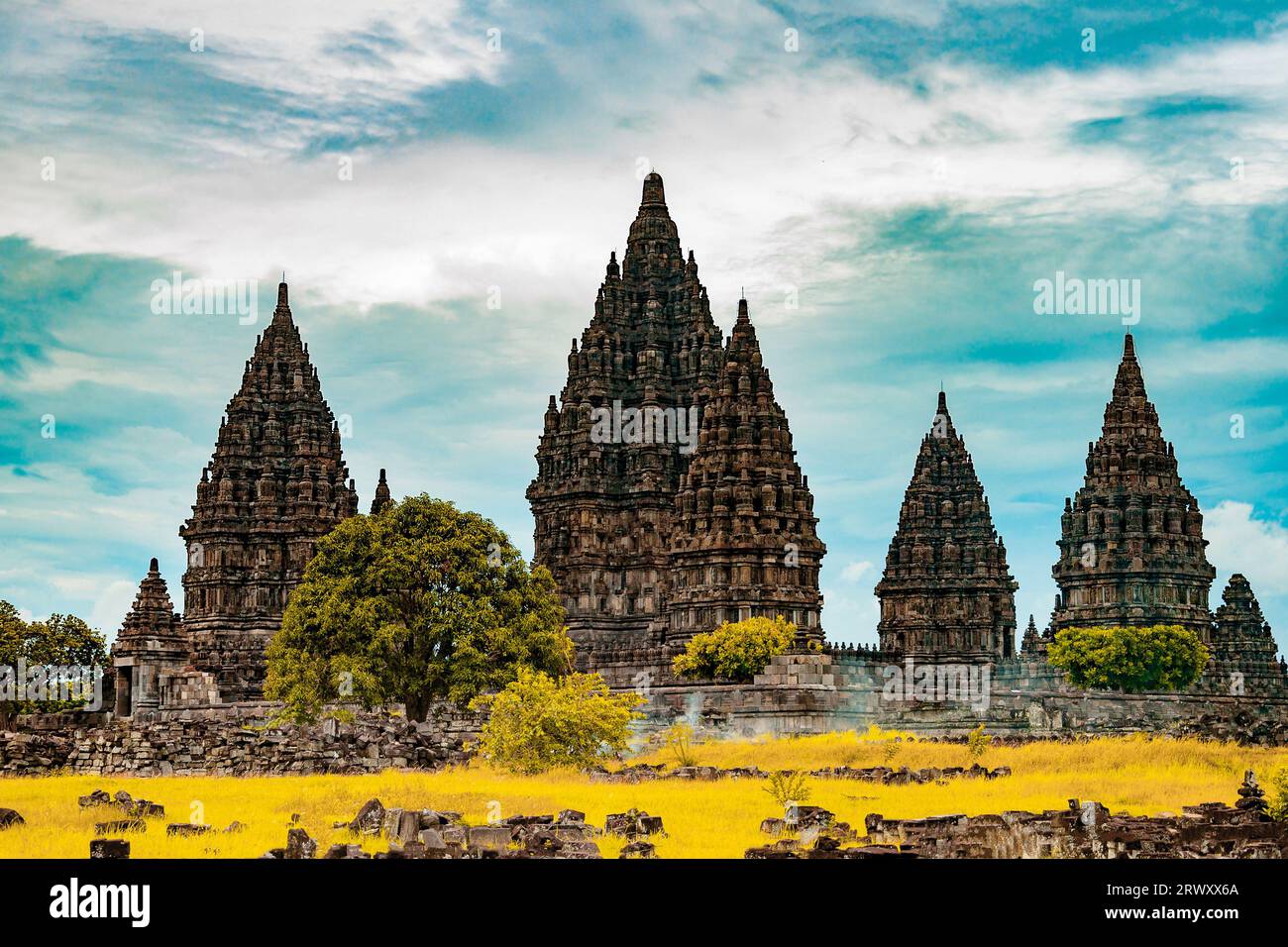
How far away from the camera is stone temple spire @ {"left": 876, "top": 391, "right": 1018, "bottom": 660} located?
108500 millimetres

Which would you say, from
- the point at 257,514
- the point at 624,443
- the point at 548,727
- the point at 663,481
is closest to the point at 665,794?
the point at 548,727

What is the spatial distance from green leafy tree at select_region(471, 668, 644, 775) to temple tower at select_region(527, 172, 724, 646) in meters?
44.0

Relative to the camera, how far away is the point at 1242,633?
384ft

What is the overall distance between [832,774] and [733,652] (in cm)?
2678

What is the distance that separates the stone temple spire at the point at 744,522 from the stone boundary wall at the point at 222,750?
32209 mm

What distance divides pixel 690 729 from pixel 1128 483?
5292 centimetres

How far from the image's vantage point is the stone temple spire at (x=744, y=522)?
281ft

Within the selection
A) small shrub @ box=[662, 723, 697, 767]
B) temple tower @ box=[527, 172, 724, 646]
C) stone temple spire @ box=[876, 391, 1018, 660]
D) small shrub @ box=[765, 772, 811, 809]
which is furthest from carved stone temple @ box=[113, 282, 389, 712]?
small shrub @ box=[765, 772, 811, 809]

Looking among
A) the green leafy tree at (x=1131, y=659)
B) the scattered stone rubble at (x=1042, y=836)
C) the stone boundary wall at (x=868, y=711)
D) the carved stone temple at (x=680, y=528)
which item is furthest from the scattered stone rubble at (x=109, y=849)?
the green leafy tree at (x=1131, y=659)

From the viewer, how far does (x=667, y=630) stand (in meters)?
89.4

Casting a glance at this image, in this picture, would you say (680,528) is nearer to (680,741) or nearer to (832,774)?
(680,741)

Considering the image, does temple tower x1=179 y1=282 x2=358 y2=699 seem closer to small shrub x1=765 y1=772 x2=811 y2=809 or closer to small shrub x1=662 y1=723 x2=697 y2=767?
small shrub x1=662 y1=723 x2=697 y2=767

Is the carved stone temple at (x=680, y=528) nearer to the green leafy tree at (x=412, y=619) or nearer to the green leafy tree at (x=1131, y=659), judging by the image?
the green leafy tree at (x=1131, y=659)
